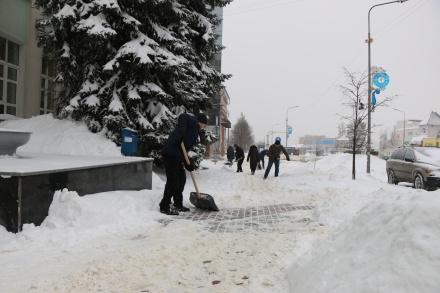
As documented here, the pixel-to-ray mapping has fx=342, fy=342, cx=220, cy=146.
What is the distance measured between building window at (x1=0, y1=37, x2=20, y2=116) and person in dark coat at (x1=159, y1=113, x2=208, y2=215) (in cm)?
973

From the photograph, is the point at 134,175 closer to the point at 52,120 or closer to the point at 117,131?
the point at 117,131

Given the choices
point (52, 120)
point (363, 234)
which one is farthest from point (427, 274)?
point (52, 120)

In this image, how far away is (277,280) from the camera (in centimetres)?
303

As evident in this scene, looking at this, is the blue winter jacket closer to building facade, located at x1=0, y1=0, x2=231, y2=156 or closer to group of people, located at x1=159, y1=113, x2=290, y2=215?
group of people, located at x1=159, y1=113, x2=290, y2=215

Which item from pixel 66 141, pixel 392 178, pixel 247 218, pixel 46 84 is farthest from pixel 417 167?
pixel 46 84

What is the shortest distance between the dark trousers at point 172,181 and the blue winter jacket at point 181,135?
109 mm

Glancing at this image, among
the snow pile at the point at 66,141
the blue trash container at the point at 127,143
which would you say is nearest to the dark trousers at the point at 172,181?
the blue trash container at the point at 127,143

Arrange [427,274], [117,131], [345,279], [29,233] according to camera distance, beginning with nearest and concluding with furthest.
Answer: [427,274]
[345,279]
[29,233]
[117,131]

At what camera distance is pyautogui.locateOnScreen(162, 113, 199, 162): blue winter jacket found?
590 cm

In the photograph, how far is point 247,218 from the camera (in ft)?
18.8

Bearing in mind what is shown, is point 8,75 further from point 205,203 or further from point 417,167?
point 417,167

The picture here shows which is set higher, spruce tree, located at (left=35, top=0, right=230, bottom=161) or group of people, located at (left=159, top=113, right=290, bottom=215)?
spruce tree, located at (left=35, top=0, right=230, bottom=161)

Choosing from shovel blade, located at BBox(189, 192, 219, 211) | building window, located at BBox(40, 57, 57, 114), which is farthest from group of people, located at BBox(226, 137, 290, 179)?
building window, located at BBox(40, 57, 57, 114)

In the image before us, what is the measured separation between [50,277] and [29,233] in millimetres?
1285
